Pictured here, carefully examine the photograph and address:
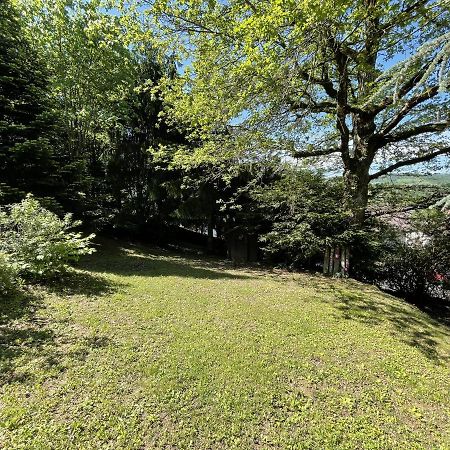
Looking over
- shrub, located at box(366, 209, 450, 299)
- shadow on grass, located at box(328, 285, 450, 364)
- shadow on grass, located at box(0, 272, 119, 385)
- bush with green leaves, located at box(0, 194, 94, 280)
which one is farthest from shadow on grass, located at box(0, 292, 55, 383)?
shrub, located at box(366, 209, 450, 299)

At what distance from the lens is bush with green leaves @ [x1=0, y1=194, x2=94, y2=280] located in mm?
4734

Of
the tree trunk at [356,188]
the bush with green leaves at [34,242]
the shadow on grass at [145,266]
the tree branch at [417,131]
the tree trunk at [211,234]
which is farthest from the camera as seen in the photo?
the tree trunk at [211,234]

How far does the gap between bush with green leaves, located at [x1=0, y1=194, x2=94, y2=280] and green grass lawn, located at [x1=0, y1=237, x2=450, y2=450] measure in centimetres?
40

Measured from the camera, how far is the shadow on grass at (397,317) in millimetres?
4266

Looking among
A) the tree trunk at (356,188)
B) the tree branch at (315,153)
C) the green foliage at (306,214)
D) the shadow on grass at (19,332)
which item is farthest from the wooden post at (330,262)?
the shadow on grass at (19,332)

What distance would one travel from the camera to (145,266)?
7398 millimetres

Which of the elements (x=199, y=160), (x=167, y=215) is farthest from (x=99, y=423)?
(x=167, y=215)

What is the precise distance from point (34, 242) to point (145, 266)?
2890 millimetres

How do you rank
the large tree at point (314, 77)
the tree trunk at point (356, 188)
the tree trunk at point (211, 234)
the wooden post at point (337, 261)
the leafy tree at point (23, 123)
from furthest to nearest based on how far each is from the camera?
the tree trunk at point (211, 234), the wooden post at point (337, 261), the tree trunk at point (356, 188), the leafy tree at point (23, 123), the large tree at point (314, 77)

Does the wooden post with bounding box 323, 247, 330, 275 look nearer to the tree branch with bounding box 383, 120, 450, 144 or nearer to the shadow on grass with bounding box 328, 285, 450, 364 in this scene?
the shadow on grass with bounding box 328, 285, 450, 364

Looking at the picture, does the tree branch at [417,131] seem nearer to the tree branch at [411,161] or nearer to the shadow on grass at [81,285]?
the tree branch at [411,161]

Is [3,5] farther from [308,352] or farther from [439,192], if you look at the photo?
[439,192]

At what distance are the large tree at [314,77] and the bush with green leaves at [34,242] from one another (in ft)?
13.5

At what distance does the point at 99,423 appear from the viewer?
2338 millimetres
